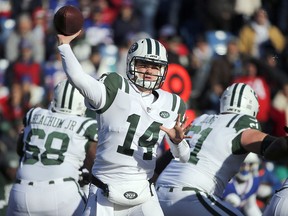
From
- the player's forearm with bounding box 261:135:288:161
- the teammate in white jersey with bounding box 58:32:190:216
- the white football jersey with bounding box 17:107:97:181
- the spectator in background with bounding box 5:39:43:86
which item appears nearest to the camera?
the player's forearm with bounding box 261:135:288:161

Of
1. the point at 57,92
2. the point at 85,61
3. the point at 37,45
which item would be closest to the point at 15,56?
the point at 37,45

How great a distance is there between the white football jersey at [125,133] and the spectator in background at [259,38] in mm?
8503

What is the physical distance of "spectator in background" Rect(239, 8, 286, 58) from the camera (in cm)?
1545

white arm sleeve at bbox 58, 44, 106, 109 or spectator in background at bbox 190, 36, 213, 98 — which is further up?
white arm sleeve at bbox 58, 44, 106, 109

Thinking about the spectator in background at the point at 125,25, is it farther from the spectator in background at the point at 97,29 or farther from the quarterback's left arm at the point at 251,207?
the quarterback's left arm at the point at 251,207

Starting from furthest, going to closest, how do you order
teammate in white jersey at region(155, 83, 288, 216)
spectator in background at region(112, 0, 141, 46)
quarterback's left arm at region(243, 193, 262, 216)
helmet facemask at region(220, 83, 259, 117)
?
spectator in background at region(112, 0, 141, 46) → quarterback's left arm at region(243, 193, 262, 216) → helmet facemask at region(220, 83, 259, 117) → teammate in white jersey at region(155, 83, 288, 216)

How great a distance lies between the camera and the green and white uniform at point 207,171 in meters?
7.64

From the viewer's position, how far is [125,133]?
693cm

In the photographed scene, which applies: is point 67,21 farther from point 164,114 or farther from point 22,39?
point 22,39

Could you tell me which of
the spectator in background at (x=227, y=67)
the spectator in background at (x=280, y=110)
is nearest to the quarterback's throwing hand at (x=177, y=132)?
the spectator in background at (x=280, y=110)

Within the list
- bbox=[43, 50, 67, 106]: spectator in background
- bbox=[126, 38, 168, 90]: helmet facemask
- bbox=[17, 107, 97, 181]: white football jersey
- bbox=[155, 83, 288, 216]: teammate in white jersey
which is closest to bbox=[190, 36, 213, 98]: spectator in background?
bbox=[43, 50, 67, 106]: spectator in background

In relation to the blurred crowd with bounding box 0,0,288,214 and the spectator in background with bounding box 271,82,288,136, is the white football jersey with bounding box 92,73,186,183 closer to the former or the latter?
the blurred crowd with bounding box 0,0,288,214

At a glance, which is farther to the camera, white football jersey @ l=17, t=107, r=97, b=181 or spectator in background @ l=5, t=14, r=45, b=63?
spectator in background @ l=5, t=14, r=45, b=63

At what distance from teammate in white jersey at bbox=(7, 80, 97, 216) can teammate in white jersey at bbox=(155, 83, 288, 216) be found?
32.1 inches
